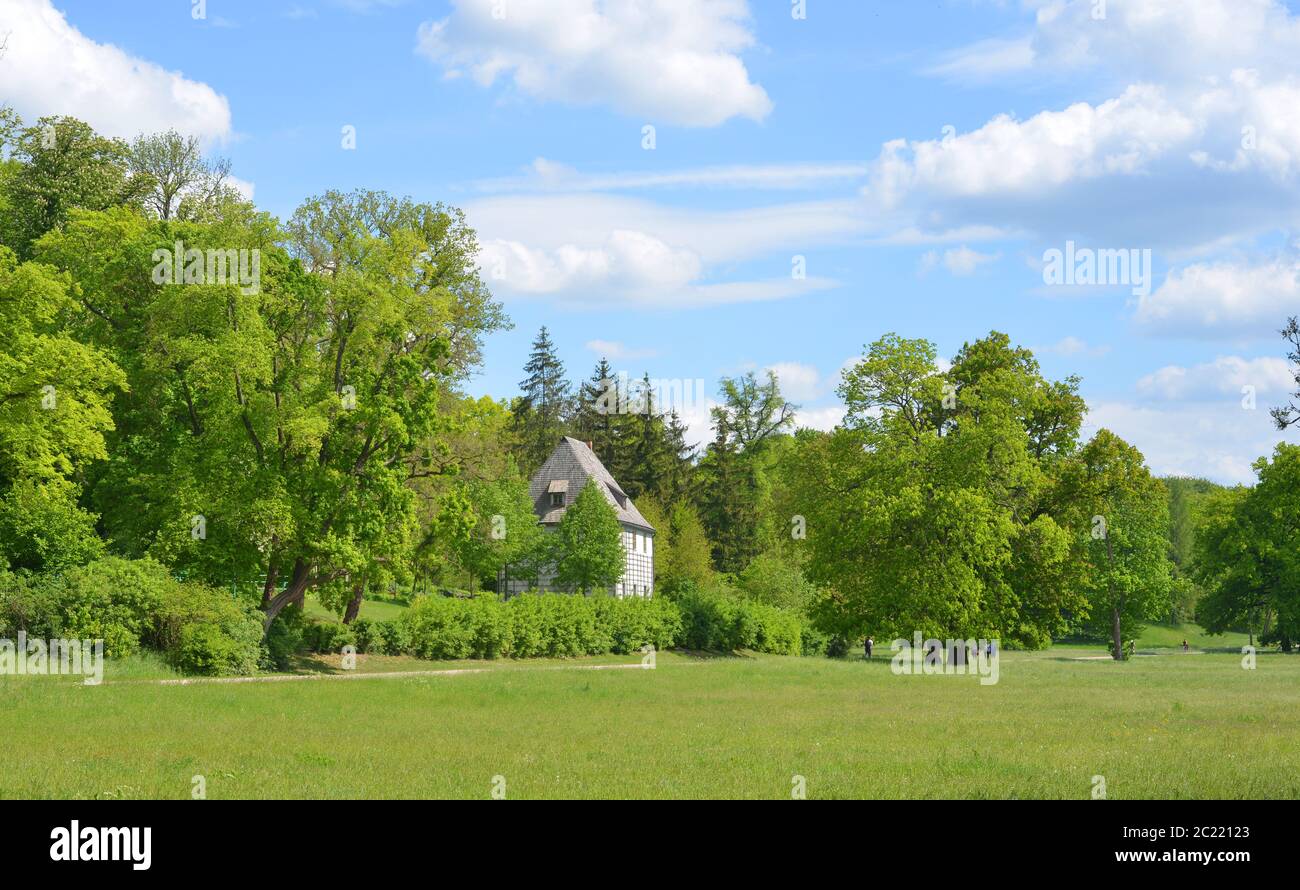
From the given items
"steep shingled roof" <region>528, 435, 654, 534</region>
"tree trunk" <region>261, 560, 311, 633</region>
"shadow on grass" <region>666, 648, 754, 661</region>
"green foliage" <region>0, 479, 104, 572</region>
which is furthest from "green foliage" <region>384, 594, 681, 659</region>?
"steep shingled roof" <region>528, 435, 654, 534</region>

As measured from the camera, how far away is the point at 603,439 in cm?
9269

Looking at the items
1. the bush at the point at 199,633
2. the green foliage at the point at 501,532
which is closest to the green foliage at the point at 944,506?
the green foliage at the point at 501,532

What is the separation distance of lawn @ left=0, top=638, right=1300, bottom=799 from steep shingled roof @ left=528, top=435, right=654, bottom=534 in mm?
42836

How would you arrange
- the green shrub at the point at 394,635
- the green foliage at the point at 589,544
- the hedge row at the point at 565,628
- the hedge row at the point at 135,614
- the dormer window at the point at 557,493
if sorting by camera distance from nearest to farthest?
the hedge row at the point at 135,614, the green shrub at the point at 394,635, the hedge row at the point at 565,628, the green foliage at the point at 589,544, the dormer window at the point at 557,493

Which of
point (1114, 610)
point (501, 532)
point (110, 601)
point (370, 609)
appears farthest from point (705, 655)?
point (110, 601)

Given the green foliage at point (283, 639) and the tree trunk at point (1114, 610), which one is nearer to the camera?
the green foliage at point (283, 639)

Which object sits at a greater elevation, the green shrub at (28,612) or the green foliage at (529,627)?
the green shrub at (28,612)

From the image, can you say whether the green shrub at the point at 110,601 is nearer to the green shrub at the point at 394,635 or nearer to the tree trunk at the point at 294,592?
the tree trunk at the point at 294,592

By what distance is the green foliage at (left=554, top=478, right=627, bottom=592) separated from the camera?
66.0 metres

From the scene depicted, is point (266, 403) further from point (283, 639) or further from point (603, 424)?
point (603, 424)

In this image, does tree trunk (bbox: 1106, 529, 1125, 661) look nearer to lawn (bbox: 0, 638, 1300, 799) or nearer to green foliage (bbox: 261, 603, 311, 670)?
lawn (bbox: 0, 638, 1300, 799)

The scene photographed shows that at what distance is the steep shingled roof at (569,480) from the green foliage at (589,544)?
854 centimetres

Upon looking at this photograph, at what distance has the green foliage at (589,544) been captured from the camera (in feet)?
217
